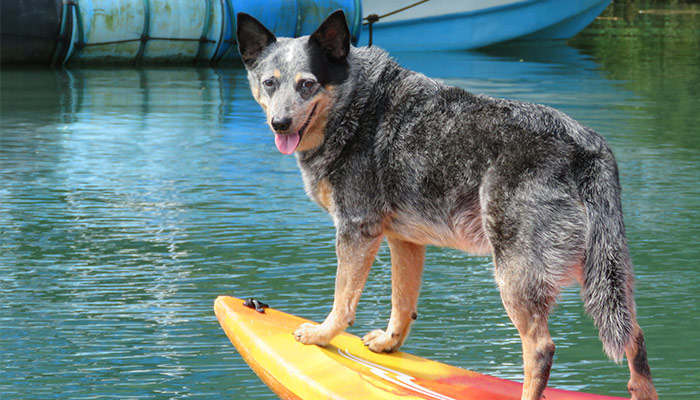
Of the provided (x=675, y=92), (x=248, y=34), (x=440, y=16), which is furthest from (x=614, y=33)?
(x=248, y=34)

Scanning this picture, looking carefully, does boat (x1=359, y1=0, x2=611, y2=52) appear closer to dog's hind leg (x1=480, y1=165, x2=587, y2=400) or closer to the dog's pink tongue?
the dog's pink tongue

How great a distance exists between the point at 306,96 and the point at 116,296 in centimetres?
196

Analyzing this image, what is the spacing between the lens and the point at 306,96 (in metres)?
4.12

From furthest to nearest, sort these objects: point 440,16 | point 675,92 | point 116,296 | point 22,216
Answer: point 440,16, point 675,92, point 22,216, point 116,296

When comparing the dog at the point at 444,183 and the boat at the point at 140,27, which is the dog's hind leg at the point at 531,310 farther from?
the boat at the point at 140,27

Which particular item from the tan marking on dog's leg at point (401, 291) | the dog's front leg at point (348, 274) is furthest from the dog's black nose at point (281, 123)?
the tan marking on dog's leg at point (401, 291)

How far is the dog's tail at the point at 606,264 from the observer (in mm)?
3580

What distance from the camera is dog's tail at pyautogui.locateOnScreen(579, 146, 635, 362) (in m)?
3.58

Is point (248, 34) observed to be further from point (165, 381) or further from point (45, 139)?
point (45, 139)

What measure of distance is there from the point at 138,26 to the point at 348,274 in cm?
1379

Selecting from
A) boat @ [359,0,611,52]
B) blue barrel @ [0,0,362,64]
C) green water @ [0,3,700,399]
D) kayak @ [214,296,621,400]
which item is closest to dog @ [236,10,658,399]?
kayak @ [214,296,621,400]

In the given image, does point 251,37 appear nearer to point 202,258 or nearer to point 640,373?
point 640,373

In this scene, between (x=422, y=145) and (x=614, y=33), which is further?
(x=614, y=33)

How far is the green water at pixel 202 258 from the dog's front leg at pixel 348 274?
0.40 metres
